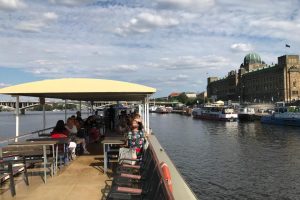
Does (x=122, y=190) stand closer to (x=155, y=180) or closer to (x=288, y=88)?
(x=155, y=180)

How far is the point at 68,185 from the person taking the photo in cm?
946

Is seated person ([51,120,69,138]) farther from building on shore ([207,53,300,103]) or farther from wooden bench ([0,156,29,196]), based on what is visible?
building on shore ([207,53,300,103])

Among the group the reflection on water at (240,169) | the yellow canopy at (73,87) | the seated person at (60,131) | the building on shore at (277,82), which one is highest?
the building on shore at (277,82)

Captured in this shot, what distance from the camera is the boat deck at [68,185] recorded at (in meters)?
8.52

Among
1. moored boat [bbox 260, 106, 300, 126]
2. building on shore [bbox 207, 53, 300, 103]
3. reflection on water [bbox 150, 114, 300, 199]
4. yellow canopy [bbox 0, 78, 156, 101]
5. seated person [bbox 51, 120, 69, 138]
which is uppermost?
building on shore [bbox 207, 53, 300, 103]

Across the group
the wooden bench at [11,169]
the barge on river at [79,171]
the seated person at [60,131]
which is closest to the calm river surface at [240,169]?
the seated person at [60,131]

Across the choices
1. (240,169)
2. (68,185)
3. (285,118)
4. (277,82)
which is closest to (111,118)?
(240,169)

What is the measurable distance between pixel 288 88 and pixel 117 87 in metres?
153

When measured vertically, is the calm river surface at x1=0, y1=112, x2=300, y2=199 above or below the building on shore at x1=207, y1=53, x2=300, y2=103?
below

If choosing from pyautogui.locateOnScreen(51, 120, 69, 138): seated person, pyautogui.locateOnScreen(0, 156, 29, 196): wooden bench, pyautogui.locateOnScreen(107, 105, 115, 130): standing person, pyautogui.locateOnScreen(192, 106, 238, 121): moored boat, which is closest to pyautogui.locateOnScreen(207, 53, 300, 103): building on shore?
pyautogui.locateOnScreen(192, 106, 238, 121): moored boat

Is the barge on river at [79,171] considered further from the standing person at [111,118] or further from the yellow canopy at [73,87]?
the standing person at [111,118]

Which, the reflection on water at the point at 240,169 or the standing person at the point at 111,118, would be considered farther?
the standing person at the point at 111,118

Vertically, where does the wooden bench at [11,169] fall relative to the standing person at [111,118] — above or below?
below

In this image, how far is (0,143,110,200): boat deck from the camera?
8523 mm
